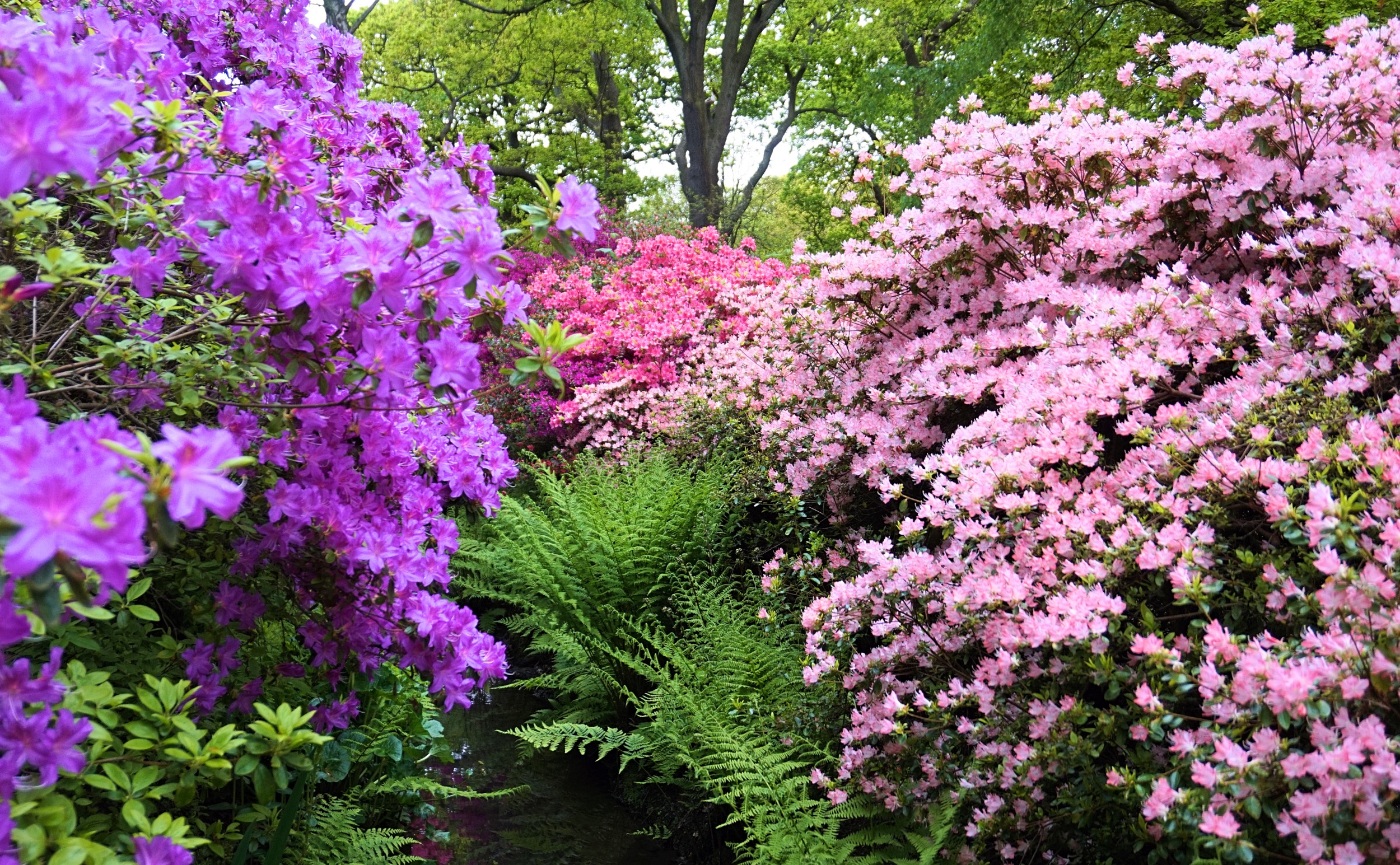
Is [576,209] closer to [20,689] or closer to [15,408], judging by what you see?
[15,408]

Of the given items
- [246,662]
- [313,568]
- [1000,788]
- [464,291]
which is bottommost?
[246,662]

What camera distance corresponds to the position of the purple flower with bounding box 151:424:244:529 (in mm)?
864

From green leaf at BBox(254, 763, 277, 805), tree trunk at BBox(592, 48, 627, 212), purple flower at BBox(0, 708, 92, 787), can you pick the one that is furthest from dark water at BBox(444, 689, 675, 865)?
tree trunk at BBox(592, 48, 627, 212)

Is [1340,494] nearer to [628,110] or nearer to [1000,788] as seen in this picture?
[1000,788]

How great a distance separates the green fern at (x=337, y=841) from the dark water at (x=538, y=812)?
2.05 ft

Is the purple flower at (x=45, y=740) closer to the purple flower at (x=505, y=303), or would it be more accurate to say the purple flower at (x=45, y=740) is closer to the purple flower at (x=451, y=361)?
the purple flower at (x=451, y=361)

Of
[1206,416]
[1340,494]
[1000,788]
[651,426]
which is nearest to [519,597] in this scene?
[651,426]

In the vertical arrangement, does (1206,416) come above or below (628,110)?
below

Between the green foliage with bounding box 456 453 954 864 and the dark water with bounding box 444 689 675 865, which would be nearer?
the green foliage with bounding box 456 453 954 864

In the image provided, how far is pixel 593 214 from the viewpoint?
1488 mm

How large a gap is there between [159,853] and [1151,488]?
7.27 ft

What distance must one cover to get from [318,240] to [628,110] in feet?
54.7

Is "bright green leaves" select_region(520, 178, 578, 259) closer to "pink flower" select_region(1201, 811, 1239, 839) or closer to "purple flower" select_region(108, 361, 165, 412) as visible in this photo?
"purple flower" select_region(108, 361, 165, 412)

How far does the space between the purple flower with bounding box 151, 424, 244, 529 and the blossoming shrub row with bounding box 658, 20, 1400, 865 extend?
5.24 ft
